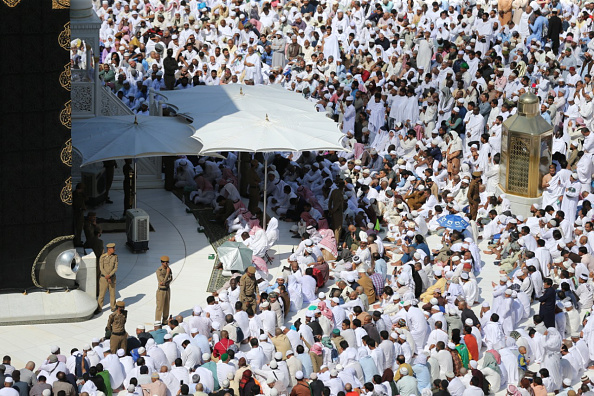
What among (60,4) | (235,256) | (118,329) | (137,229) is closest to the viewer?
(118,329)

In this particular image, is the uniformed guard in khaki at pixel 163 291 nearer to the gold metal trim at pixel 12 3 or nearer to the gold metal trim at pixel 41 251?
the gold metal trim at pixel 41 251

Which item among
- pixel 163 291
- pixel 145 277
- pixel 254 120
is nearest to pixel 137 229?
pixel 145 277

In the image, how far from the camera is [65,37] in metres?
24.0

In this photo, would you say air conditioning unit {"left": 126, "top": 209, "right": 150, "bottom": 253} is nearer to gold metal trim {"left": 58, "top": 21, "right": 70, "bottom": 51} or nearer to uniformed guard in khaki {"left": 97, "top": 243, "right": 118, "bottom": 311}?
uniformed guard in khaki {"left": 97, "top": 243, "right": 118, "bottom": 311}

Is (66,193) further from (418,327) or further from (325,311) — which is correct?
(418,327)

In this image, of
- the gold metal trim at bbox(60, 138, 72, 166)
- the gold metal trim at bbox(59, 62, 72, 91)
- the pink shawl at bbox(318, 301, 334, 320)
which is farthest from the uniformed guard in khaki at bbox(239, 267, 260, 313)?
the gold metal trim at bbox(59, 62, 72, 91)

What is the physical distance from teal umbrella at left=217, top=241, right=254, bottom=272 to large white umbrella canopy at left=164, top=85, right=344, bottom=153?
7.30ft

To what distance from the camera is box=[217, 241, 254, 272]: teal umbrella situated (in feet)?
85.4

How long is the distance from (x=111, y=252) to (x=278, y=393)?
Answer: 4.95 metres

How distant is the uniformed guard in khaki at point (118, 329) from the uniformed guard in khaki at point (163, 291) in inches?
59.9

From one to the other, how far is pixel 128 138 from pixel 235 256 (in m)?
3.94

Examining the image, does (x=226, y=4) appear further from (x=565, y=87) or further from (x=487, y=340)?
(x=487, y=340)

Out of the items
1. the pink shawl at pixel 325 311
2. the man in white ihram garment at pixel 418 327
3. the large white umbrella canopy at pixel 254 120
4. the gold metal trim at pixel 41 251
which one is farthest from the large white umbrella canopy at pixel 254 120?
the man in white ihram garment at pixel 418 327

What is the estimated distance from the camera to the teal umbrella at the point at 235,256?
26.0m
